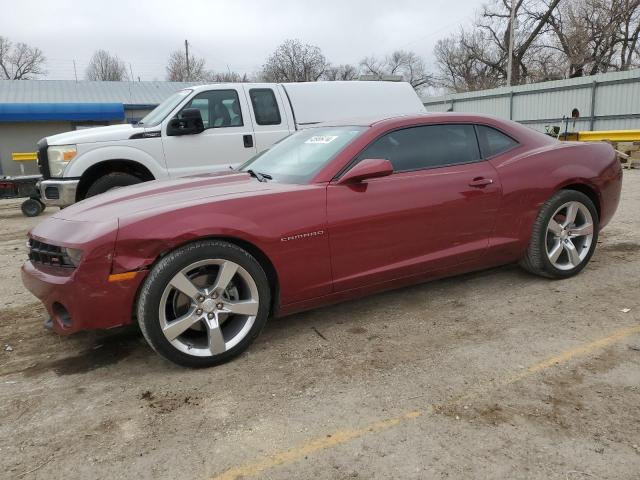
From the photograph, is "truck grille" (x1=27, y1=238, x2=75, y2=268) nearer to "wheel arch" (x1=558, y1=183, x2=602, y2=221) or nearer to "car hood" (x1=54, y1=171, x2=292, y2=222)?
"car hood" (x1=54, y1=171, x2=292, y2=222)

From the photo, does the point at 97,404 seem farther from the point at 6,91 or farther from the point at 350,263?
the point at 6,91

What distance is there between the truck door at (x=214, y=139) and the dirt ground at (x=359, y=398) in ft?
10.8

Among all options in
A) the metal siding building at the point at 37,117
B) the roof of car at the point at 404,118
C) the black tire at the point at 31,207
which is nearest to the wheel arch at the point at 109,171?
the roof of car at the point at 404,118

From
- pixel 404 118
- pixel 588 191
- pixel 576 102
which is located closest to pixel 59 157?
pixel 404 118

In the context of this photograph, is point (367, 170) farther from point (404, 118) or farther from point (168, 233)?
point (168, 233)

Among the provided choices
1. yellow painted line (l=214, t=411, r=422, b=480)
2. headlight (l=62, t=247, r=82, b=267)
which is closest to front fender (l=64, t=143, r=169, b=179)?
headlight (l=62, t=247, r=82, b=267)

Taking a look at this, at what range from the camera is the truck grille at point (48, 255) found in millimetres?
2957

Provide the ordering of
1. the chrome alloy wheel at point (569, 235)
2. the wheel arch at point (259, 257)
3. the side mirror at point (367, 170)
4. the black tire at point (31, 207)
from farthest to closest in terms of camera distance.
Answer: the black tire at point (31, 207)
the chrome alloy wheel at point (569, 235)
the side mirror at point (367, 170)
the wheel arch at point (259, 257)

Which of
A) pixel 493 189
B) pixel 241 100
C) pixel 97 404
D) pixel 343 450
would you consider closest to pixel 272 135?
pixel 241 100

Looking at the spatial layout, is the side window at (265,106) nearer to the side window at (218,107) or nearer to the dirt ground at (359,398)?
the side window at (218,107)

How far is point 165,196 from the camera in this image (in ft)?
11.1

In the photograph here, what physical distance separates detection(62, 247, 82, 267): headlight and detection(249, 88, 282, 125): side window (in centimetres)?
469

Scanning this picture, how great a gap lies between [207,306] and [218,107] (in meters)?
4.73

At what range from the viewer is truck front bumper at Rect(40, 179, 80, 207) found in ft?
20.9
